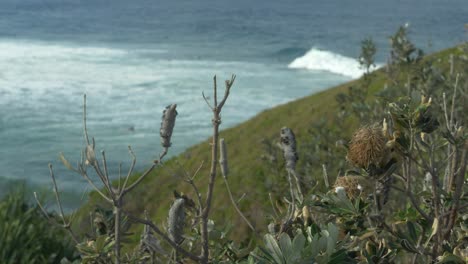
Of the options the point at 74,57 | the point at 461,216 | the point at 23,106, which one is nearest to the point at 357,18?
the point at 74,57

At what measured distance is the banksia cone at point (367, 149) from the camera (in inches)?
62.9

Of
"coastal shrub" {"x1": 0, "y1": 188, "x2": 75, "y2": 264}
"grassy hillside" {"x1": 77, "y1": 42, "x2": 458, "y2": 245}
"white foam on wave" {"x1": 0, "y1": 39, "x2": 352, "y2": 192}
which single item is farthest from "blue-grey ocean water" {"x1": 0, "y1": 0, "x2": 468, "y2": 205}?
"grassy hillside" {"x1": 77, "y1": 42, "x2": 458, "y2": 245}

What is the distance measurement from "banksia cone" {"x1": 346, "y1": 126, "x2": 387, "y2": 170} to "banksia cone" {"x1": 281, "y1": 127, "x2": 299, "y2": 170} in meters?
0.19

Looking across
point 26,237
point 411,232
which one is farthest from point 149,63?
point 411,232

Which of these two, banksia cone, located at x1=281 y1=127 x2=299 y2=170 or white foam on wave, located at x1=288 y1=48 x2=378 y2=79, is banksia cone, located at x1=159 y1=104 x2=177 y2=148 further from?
white foam on wave, located at x1=288 y1=48 x2=378 y2=79

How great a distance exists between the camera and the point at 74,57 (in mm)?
51938

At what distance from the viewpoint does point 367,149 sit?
5.26 feet

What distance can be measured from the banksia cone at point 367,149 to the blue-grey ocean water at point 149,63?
2.88 ft

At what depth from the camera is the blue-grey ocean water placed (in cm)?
2830

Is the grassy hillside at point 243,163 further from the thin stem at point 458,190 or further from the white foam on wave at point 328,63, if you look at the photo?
the white foam on wave at point 328,63

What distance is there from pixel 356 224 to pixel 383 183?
0.25 m

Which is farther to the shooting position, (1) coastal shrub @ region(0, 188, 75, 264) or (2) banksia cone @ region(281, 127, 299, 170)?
(1) coastal shrub @ region(0, 188, 75, 264)

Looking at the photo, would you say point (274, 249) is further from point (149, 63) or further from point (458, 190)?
point (149, 63)

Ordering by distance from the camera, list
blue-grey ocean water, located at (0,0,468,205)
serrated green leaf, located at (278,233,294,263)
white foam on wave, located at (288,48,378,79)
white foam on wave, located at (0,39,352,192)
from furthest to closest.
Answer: white foam on wave, located at (288,48,378,79) → blue-grey ocean water, located at (0,0,468,205) → white foam on wave, located at (0,39,352,192) → serrated green leaf, located at (278,233,294,263)
